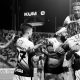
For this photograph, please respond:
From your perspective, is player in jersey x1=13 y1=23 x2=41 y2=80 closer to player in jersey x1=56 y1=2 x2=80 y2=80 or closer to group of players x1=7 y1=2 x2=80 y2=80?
group of players x1=7 y1=2 x2=80 y2=80

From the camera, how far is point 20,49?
5.23 m

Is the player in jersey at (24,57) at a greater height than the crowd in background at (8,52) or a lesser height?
greater

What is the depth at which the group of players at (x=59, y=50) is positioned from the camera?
16.4 feet

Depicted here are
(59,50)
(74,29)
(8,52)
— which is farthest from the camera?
(8,52)

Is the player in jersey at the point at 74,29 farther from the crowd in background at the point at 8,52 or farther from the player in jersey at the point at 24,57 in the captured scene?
the crowd in background at the point at 8,52

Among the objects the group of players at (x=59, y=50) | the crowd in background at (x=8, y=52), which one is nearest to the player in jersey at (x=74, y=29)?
the group of players at (x=59, y=50)

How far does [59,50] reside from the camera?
5.11 metres

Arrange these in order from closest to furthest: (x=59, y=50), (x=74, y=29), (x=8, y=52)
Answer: (x=59, y=50)
(x=74, y=29)
(x=8, y=52)

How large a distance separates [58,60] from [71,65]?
0.86 feet

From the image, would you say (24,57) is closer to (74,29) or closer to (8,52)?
(74,29)

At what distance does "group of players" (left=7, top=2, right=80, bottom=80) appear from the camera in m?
5.01

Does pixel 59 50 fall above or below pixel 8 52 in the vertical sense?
above

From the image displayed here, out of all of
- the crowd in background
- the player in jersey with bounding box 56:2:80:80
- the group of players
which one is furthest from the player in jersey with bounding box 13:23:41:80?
the crowd in background

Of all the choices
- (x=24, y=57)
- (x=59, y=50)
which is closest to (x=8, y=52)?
(x=24, y=57)
